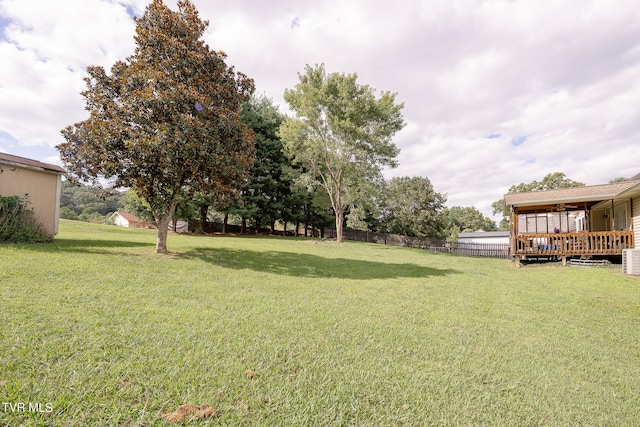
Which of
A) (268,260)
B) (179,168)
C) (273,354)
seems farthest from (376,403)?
(179,168)

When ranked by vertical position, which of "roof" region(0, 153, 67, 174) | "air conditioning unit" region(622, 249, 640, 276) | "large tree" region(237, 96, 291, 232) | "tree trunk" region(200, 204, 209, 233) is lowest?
"air conditioning unit" region(622, 249, 640, 276)

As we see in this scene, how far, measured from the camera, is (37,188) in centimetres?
942

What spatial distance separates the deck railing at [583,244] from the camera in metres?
11.7

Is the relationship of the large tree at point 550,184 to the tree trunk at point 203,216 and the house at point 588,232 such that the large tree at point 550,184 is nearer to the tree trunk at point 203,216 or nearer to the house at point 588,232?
the house at point 588,232

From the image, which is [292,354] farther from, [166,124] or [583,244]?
[583,244]

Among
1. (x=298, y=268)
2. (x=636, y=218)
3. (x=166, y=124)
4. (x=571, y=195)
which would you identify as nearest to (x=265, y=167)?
(x=166, y=124)

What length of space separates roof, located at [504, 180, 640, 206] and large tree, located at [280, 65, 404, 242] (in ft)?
28.6

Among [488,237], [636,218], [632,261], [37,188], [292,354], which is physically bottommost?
[292,354]

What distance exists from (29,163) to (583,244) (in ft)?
69.9

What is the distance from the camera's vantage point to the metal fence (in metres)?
23.2

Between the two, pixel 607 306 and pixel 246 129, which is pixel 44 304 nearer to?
pixel 246 129
